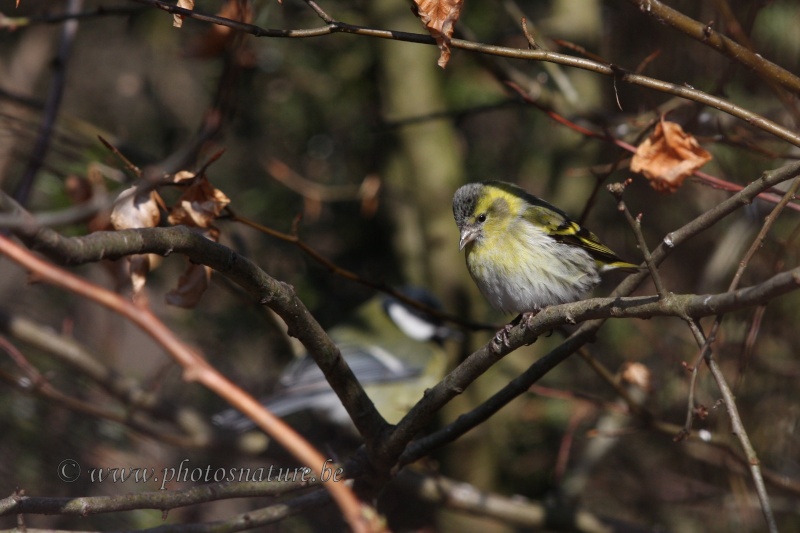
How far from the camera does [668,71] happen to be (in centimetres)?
390

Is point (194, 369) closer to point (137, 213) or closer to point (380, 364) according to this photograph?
point (137, 213)

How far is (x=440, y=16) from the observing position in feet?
5.65

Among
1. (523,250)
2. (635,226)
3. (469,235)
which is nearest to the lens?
(635,226)

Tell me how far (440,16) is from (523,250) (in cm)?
118

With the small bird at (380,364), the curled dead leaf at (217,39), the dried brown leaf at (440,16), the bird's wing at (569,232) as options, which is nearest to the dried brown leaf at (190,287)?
the dried brown leaf at (440,16)

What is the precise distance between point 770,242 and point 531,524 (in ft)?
5.72

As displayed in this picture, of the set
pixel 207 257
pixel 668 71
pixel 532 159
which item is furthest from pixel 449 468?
pixel 207 257

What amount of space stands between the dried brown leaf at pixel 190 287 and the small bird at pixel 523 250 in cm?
103

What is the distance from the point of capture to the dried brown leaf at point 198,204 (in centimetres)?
194

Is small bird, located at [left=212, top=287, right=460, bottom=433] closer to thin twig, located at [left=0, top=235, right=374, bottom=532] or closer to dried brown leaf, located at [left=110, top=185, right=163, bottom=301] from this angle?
dried brown leaf, located at [left=110, top=185, right=163, bottom=301]

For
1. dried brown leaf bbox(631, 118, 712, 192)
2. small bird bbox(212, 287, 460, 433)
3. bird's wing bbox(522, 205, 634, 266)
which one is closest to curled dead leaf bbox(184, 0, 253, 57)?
bird's wing bbox(522, 205, 634, 266)

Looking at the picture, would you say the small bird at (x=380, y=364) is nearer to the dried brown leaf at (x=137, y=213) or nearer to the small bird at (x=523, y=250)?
the small bird at (x=523, y=250)

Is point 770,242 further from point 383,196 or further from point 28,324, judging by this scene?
point 28,324

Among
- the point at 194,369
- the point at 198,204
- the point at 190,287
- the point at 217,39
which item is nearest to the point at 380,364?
the point at 217,39
